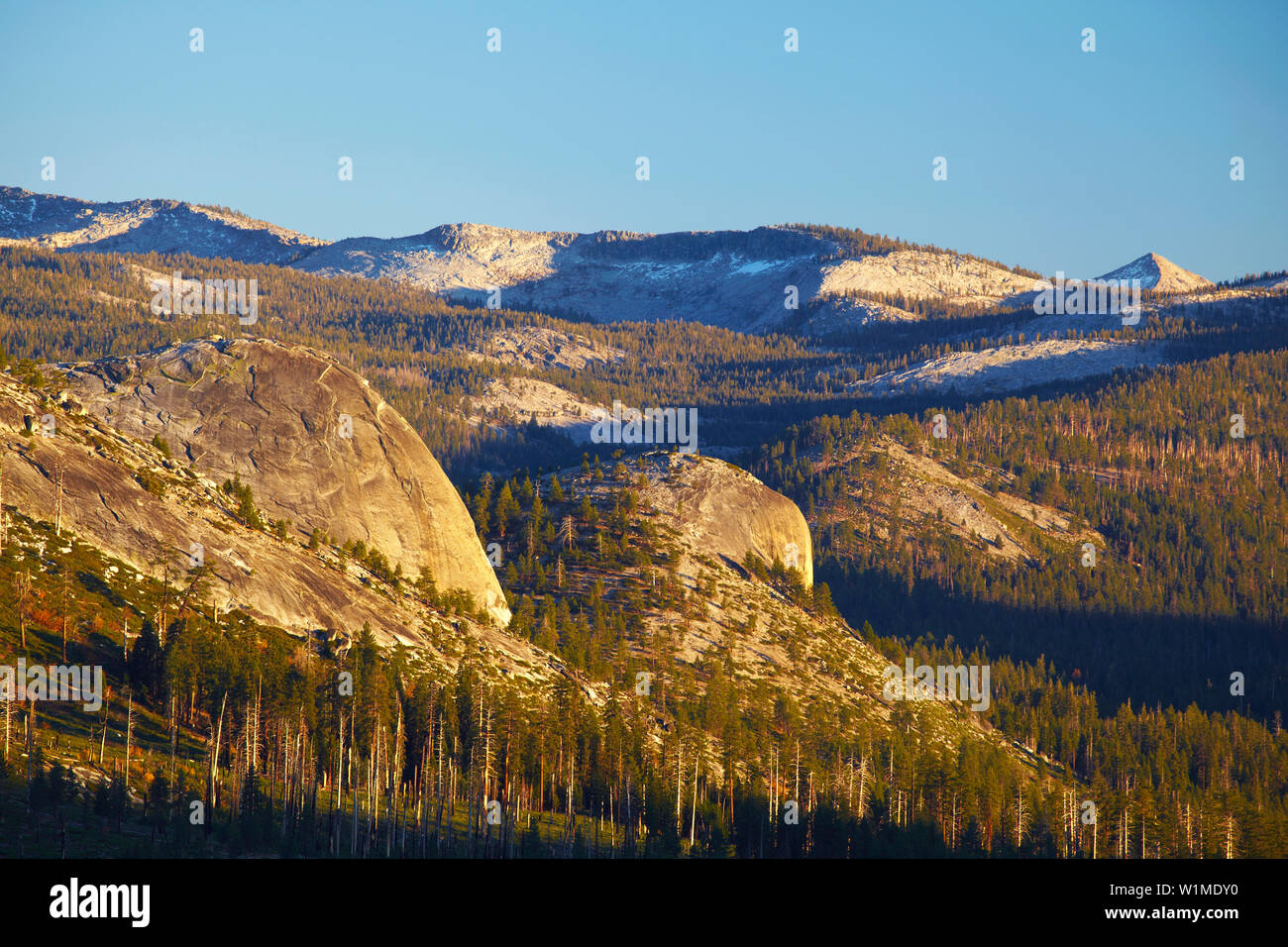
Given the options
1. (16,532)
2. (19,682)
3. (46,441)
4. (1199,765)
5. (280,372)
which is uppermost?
(280,372)

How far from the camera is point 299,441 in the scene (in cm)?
15200

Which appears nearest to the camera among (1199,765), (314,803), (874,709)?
(314,803)

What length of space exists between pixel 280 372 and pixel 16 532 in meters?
50.7

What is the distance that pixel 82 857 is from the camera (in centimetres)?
7069

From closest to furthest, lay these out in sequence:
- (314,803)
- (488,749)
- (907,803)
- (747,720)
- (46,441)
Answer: (314,803) < (488,749) < (46,441) < (907,803) < (747,720)

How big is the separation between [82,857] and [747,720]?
3538 inches

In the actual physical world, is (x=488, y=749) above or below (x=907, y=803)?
above

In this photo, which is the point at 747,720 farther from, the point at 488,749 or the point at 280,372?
the point at 280,372

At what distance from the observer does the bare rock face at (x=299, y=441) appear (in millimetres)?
147625

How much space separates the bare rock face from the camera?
14762cm

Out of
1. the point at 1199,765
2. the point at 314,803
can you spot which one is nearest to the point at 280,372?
Result: the point at 314,803
